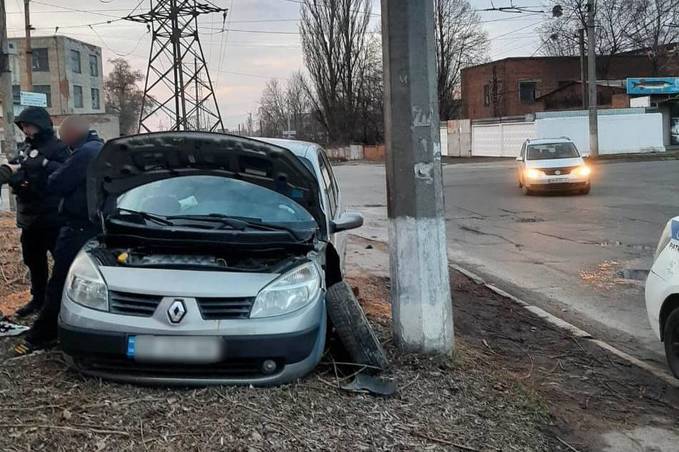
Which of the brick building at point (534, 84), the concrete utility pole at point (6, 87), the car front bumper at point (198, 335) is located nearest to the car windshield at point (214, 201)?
the car front bumper at point (198, 335)

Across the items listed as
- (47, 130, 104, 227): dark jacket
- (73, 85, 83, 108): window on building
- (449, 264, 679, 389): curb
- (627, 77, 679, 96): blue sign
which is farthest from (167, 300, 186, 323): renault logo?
(73, 85, 83, 108): window on building

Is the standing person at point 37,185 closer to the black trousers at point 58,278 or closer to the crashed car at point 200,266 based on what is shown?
the black trousers at point 58,278

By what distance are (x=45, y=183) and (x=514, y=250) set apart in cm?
828

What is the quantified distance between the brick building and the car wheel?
51.8 meters

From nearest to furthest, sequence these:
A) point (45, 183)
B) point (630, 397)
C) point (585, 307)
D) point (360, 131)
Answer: point (630, 397) < point (45, 183) < point (585, 307) < point (360, 131)

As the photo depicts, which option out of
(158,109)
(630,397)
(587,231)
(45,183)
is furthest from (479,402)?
(158,109)

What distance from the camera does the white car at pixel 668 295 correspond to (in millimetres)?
5125

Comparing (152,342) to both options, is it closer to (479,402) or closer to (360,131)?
(479,402)

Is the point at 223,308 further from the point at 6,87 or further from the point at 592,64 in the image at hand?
the point at 592,64

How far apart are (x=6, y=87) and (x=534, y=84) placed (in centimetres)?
5071

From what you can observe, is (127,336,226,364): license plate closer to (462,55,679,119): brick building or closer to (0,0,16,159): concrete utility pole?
(0,0,16,159): concrete utility pole

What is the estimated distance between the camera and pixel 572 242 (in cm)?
1202

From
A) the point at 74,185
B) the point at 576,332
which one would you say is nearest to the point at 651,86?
the point at 576,332

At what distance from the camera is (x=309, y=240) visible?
14.6 feet
